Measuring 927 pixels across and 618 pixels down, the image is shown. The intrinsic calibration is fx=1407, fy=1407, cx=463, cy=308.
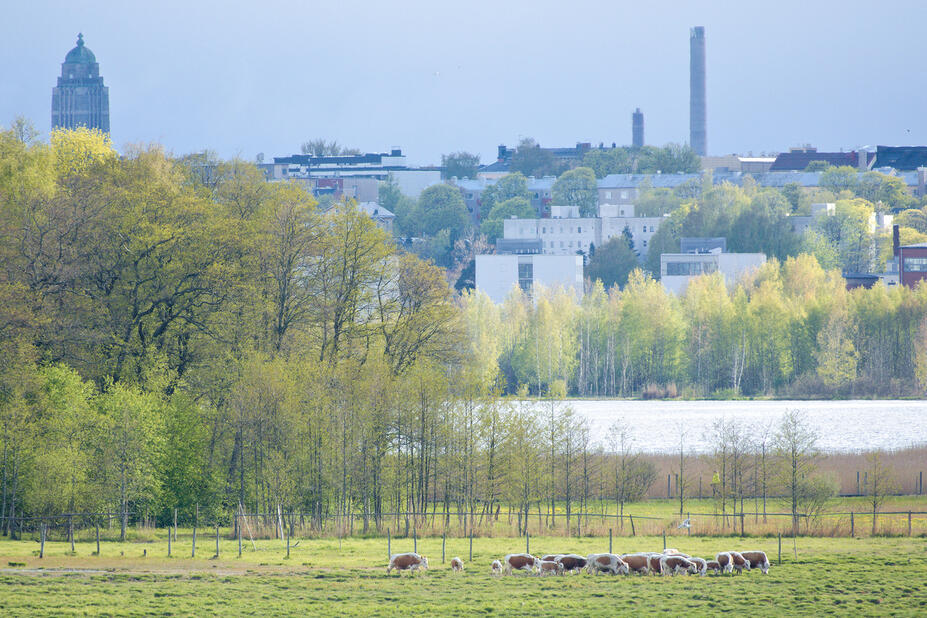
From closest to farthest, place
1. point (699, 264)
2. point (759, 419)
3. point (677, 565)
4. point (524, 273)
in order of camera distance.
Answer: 1. point (677, 565)
2. point (759, 419)
3. point (699, 264)
4. point (524, 273)

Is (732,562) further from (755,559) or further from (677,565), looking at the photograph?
(677,565)

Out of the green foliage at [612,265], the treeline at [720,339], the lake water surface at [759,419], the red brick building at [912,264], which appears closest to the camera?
the lake water surface at [759,419]

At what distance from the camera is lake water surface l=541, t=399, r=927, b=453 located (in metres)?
86.9

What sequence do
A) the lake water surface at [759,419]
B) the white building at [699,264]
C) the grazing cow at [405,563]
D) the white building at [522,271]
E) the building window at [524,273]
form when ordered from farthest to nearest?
the building window at [524,273] → the white building at [522,271] → the white building at [699,264] → the lake water surface at [759,419] → the grazing cow at [405,563]

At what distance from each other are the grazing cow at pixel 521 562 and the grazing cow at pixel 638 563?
2.45 m

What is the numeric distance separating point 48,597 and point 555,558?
1347 cm

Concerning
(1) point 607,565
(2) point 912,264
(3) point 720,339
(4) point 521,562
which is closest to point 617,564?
(1) point 607,565

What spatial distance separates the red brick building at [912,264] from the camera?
479 ft

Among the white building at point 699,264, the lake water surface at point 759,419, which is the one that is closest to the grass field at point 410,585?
the lake water surface at point 759,419

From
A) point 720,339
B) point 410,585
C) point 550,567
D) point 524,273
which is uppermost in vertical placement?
point 524,273

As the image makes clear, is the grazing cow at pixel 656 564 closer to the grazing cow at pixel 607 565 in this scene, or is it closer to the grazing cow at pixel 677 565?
the grazing cow at pixel 677 565

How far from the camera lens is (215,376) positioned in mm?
58062

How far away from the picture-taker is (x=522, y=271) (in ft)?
600

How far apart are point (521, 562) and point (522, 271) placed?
14548 cm
